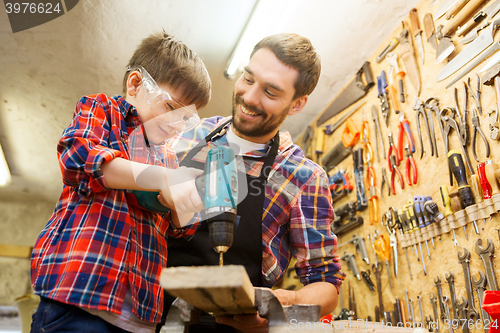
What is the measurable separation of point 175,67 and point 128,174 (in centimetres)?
55

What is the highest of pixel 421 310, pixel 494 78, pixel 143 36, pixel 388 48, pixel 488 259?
pixel 143 36

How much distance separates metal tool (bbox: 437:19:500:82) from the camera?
1.57 meters

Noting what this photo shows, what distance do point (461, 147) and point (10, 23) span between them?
119 inches

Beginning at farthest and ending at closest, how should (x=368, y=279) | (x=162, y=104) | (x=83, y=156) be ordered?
(x=368, y=279)
(x=162, y=104)
(x=83, y=156)

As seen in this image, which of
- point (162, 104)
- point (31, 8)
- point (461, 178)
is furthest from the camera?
point (31, 8)

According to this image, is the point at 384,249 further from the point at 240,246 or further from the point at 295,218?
the point at 240,246

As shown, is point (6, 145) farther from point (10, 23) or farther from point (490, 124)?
point (490, 124)

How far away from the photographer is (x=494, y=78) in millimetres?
1521

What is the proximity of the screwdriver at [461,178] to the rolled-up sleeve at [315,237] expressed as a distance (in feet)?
2.28

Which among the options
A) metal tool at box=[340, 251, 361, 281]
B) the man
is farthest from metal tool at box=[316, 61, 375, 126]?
metal tool at box=[340, 251, 361, 281]

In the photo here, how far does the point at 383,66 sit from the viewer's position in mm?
2457

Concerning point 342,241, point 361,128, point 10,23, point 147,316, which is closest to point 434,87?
point 361,128

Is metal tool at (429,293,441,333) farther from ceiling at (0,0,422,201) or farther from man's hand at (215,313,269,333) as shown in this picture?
ceiling at (0,0,422,201)
